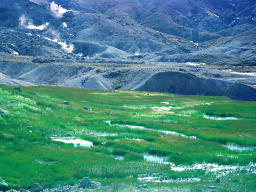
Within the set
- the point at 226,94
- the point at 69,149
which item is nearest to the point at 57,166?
the point at 69,149

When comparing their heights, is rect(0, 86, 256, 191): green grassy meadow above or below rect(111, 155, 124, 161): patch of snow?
above

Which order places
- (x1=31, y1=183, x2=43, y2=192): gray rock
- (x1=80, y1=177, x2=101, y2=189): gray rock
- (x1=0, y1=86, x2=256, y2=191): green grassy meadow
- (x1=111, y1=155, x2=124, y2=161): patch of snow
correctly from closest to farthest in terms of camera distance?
(x1=31, y1=183, x2=43, y2=192): gray rock < (x1=80, y1=177, x2=101, y2=189): gray rock < (x1=0, y1=86, x2=256, y2=191): green grassy meadow < (x1=111, y1=155, x2=124, y2=161): patch of snow

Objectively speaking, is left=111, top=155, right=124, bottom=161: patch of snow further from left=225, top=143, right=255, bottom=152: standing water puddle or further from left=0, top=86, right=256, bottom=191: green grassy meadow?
left=225, top=143, right=255, bottom=152: standing water puddle

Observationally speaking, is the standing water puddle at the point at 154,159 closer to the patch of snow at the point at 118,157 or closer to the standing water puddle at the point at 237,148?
the patch of snow at the point at 118,157

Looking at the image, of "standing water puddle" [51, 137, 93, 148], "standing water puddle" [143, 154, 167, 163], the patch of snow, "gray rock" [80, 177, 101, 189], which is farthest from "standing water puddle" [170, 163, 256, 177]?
"standing water puddle" [51, 137, 93, 148]

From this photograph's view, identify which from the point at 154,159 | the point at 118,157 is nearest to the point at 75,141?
the point at 118,157

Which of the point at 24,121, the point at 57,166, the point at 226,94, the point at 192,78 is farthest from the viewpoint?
the point at 192,78

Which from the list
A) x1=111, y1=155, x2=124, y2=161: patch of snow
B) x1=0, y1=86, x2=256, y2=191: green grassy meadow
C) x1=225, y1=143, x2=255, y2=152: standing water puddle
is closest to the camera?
x1=0, y1=86, x2=256, y2=191: green grassy meadow

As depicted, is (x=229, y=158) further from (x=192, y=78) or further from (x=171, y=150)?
(x=192, y=78)
